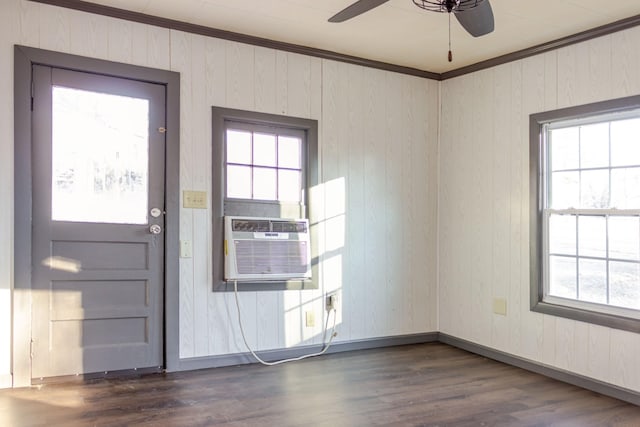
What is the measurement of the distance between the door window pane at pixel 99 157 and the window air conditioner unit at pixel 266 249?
2.19 ft

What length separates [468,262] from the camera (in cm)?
442

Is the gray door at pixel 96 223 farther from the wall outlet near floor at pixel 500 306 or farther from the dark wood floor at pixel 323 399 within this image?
the wall outlet near floor at pixel 500 306

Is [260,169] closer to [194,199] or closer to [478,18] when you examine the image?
[194,199]

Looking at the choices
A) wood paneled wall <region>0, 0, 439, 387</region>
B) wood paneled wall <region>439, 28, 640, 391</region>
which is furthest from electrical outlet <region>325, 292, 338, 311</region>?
wood paneled wall <region>439, 28, 640, 391</region>

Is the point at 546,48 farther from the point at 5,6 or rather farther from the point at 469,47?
the point at 5,6

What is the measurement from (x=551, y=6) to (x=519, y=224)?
1614 millimetres

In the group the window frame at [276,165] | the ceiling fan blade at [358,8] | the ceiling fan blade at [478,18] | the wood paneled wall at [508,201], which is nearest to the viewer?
the ceiling fan blade at [478,18]

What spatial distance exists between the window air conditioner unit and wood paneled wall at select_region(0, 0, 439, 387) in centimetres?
15

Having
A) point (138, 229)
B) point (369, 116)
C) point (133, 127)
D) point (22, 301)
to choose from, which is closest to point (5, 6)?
point (133, 127)

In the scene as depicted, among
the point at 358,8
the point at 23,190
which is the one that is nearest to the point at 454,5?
the point at 358,8

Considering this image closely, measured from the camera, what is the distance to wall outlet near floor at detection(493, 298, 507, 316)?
4.06m

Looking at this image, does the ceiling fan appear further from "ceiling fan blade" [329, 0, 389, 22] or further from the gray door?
the gray door

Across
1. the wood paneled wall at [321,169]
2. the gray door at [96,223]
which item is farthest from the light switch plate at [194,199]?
the gray door at [96,223]

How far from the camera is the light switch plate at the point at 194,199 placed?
11.8ft
